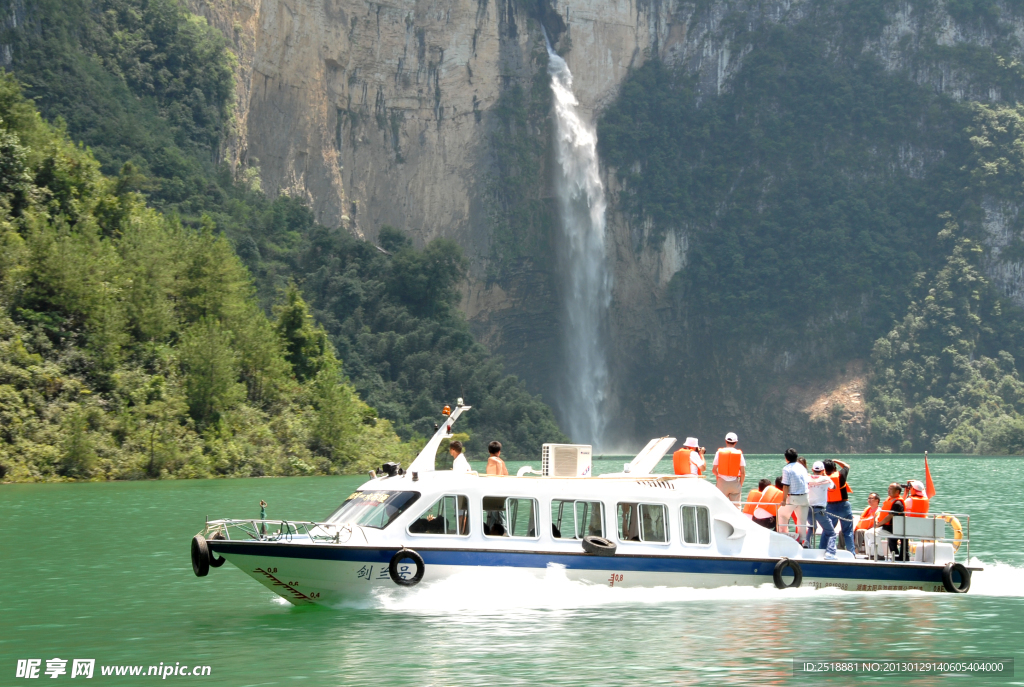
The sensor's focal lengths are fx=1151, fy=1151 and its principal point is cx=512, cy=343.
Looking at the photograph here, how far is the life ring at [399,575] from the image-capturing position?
17.4 m

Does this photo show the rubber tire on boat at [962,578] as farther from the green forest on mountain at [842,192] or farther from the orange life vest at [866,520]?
the green forest on mountain at [842,192]

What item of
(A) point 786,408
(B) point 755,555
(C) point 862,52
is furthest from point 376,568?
(C) point 862,52

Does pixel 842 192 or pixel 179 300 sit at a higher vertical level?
pixel 842 192

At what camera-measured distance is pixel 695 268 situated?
132 meters

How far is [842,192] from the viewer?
453 feet

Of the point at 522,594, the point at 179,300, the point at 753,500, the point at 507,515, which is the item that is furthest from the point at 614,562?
the point at 179,300

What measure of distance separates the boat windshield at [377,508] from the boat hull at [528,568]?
64cm

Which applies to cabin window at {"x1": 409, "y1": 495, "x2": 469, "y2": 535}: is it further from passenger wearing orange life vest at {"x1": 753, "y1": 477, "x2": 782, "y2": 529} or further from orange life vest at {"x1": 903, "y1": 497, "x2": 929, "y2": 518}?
orange life vest at {"x1": 903, "y1": 497, "x2": 929, "y2": 518}

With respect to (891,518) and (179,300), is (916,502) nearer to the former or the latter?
(891,518)

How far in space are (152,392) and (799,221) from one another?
327 feet

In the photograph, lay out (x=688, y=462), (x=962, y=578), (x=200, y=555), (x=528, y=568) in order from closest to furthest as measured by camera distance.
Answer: (x=200, y=555) < (x=528, y=568) < (x=962, y=578) < (x=688, y=462)

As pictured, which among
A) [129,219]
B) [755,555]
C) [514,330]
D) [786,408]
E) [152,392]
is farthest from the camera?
[786,408]

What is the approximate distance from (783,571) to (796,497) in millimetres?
1271

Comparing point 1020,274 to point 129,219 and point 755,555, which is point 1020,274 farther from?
point 755,555
